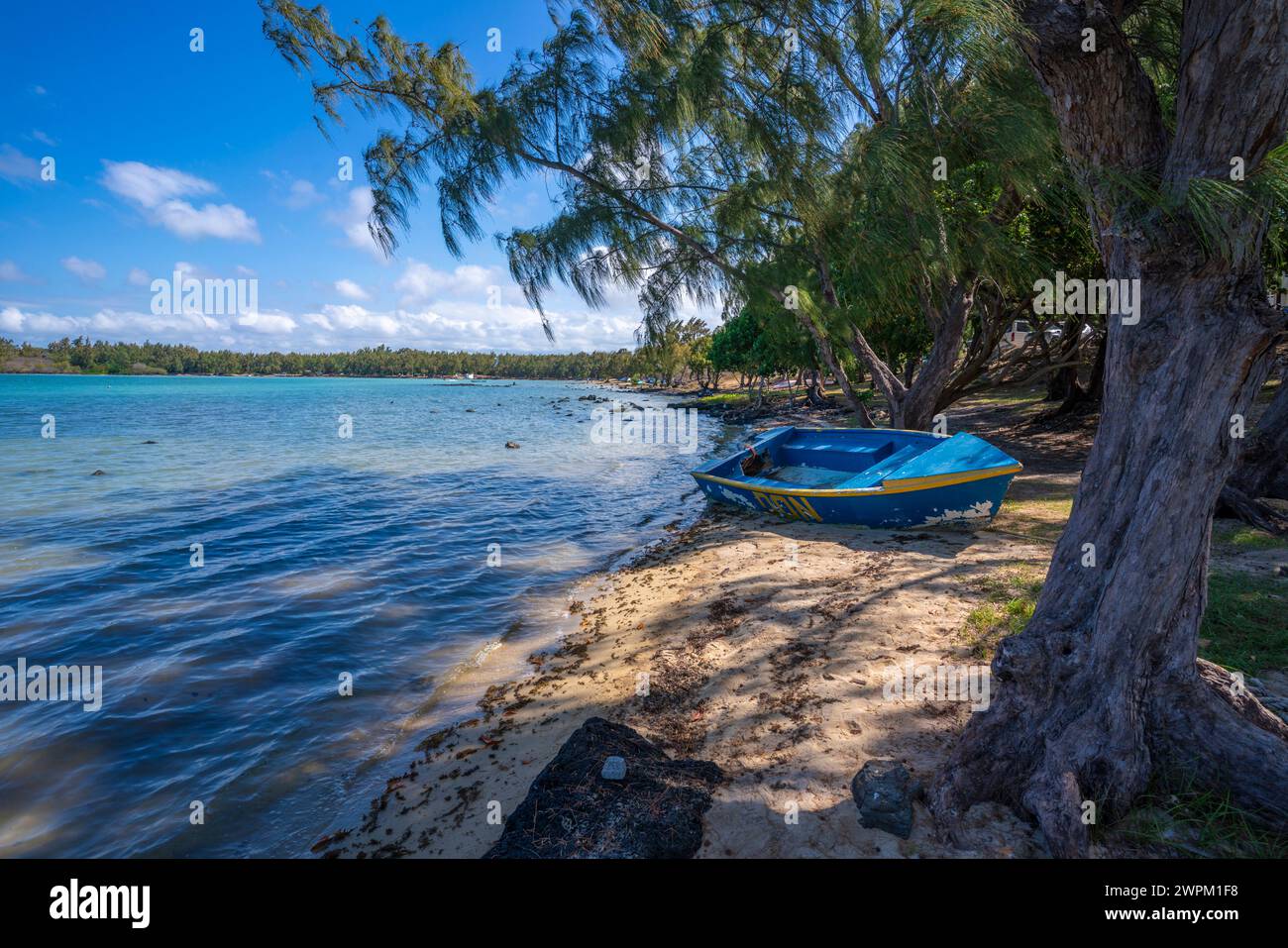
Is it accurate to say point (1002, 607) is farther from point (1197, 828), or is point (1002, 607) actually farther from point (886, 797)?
point (886, 797)

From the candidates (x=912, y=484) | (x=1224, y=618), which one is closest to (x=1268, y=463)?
(x=912, y=484)

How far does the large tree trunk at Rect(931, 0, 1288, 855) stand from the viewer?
110 inches

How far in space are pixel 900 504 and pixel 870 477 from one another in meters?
0.96

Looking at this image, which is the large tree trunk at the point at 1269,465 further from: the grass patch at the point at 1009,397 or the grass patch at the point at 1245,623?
the grass patch at the point at 1009,397

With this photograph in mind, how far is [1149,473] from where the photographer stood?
9.92 ft

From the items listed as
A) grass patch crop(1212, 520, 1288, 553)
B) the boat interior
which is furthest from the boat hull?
grass patch crop(1212, 520, 1288, 553)

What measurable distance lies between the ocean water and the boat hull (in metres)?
3.34

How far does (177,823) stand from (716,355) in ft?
179

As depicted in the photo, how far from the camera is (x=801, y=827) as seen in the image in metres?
3.40

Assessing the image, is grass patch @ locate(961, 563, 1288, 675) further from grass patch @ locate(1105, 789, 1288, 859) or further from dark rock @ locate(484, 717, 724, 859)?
dark rock @ locate(484, 717, 724, 859)
